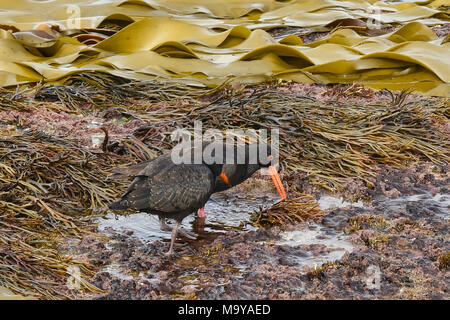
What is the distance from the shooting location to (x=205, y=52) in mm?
5969

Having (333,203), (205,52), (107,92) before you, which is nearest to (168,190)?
(333,203)

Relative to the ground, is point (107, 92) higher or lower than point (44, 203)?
higher

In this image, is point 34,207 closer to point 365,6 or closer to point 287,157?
point 287,157

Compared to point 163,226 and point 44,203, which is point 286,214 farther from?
point 44,203

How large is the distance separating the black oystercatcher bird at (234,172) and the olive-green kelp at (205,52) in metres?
1.63

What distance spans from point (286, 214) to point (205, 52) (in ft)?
8.87

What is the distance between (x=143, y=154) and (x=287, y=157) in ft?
3.05

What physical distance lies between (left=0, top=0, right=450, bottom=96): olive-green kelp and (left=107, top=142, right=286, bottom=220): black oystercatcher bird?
1629 millimetres

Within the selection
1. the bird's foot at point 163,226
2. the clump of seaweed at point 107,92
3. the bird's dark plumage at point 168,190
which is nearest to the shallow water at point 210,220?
the bird's foot at point 163,226

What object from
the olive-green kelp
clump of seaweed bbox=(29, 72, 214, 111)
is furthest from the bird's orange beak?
the olive-green kelp

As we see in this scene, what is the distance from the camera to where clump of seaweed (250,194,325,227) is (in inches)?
143

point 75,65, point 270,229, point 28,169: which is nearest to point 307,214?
point 270,229

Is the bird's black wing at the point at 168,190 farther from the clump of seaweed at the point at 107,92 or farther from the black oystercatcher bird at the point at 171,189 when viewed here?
the clump of seaweed at the point at 107,92

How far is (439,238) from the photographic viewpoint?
3402 mm
